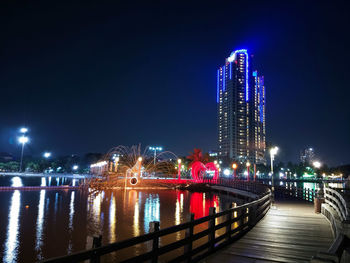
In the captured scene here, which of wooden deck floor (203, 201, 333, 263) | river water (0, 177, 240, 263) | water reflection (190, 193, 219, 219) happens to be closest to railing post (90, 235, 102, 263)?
wooden deck floor (203, 201, 333, 263)

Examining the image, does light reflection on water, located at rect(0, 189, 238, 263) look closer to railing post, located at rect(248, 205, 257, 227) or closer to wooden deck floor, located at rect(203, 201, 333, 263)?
wooden deck floor, located at rect(203, 201, 333, 263)

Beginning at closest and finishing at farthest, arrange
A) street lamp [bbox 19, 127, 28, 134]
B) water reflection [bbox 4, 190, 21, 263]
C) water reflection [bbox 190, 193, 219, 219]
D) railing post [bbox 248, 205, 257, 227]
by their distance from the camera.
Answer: railing post [bbox 248, 205, 257, 227] < water reflection [bbox 4, 190, 21, 263] < water reflection [bbox 190, 193, 219, 219] < street lamp [bbox 19, 127, 28, 134]

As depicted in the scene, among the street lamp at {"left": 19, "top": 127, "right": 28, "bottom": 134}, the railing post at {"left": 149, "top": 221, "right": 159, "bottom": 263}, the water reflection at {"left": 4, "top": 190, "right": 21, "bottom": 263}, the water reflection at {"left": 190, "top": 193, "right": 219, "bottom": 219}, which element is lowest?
the water reflection at {"left": 190, "top": 193, "right": 219, "bottom": 219}

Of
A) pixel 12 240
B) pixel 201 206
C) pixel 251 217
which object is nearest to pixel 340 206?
pixel 251 217

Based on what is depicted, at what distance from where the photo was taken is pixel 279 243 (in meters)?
10.3

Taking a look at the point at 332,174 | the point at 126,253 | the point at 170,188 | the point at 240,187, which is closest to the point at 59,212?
the point at 126,253

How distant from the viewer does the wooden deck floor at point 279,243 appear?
326 inches

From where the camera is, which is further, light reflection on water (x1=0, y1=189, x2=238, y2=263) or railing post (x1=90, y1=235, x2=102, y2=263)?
light reflection on water (x1=0, y1=189, x2=238, y2=263)

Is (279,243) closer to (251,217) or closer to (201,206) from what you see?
(251,217)

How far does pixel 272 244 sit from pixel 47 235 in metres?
16.7

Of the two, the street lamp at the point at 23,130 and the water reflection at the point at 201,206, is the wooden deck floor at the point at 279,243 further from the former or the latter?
the street lamp at the point at 23,130

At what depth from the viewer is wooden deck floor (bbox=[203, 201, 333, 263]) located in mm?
8289

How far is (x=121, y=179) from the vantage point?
69.2 m

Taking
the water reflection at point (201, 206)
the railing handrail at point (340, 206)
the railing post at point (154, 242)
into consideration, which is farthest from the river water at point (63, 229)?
the railing handrail at point (340, 206)
